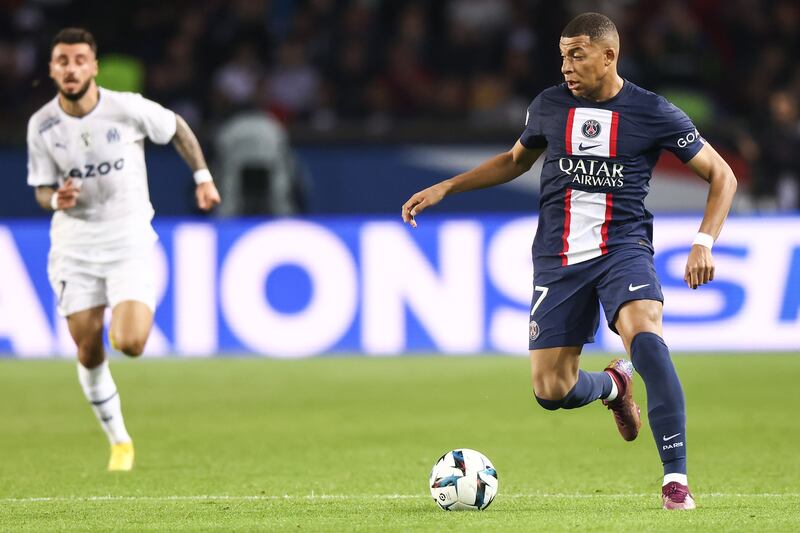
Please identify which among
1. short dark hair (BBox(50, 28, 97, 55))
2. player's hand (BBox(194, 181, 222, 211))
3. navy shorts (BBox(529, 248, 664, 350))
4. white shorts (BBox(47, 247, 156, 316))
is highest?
short dark hair (BBox(50, 28, 97, 55))

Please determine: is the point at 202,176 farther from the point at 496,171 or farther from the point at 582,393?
the point at 582,393

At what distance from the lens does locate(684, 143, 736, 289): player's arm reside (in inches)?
232

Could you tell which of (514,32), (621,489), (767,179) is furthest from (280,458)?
(514,32)

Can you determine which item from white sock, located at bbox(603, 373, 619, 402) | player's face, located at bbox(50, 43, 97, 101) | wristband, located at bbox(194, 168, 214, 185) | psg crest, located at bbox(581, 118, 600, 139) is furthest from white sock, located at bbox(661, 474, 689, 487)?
player's face, located at bbox(50, 43, 97, 101)

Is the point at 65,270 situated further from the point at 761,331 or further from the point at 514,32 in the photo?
the point at 514,32

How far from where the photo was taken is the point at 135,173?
808 centimetres

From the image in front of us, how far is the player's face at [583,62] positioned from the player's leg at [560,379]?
1.21 meters

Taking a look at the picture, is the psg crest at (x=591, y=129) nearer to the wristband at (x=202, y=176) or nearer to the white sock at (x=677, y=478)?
the white sock at (x=677, y=478)

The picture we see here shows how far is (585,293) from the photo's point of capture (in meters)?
6.54

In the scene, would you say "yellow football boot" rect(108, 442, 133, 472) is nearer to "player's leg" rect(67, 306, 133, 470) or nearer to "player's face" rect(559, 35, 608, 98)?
"player's leg" rect(67, 306, 133, 470)

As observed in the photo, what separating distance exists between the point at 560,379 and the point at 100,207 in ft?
9.36

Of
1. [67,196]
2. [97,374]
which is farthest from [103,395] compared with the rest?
[67,196]

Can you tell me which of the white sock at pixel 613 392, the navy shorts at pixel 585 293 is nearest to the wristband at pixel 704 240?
the navy shorts at pixel 585 293

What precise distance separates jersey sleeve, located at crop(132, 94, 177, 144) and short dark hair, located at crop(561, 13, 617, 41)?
264 cm
